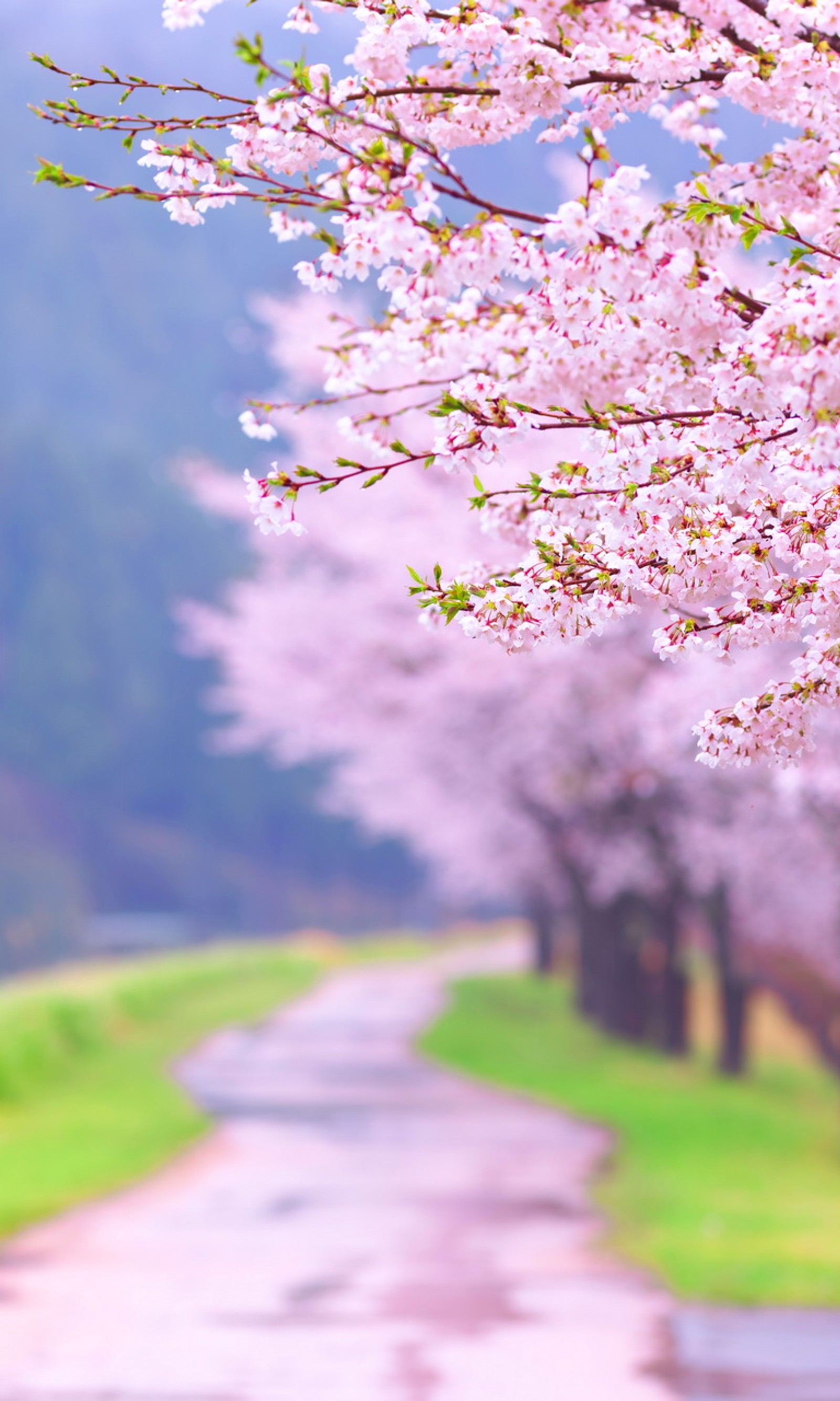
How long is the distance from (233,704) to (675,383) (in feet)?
98.0

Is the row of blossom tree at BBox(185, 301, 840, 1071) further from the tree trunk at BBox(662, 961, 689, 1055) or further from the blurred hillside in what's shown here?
the blurred hillside

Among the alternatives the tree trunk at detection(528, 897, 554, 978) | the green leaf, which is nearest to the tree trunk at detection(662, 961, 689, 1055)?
the tree trunk at detection(528, 897, 554, 978)

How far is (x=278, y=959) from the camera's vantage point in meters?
53.6

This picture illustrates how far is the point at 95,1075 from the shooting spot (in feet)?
83.8

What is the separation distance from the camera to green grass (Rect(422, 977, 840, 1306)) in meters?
13.0

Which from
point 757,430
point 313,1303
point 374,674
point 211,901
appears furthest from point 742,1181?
point 211,901

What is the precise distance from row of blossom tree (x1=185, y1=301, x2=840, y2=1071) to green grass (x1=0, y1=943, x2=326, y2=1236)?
196 inches

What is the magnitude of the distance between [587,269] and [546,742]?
20711 millimetres

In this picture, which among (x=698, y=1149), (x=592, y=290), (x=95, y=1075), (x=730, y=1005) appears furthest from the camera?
(x=730, y=1005)

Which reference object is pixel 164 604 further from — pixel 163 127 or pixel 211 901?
pixel 163 127

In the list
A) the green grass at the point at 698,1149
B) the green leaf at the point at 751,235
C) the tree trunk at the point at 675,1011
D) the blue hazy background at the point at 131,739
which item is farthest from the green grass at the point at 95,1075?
the blue hazy background at the point at 131,739

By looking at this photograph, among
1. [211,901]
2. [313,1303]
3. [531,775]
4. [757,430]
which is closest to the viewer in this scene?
[757,430]

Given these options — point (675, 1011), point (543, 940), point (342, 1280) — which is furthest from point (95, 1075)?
point (543, 940)

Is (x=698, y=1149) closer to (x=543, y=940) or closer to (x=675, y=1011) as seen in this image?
(x=675, y=1011)
